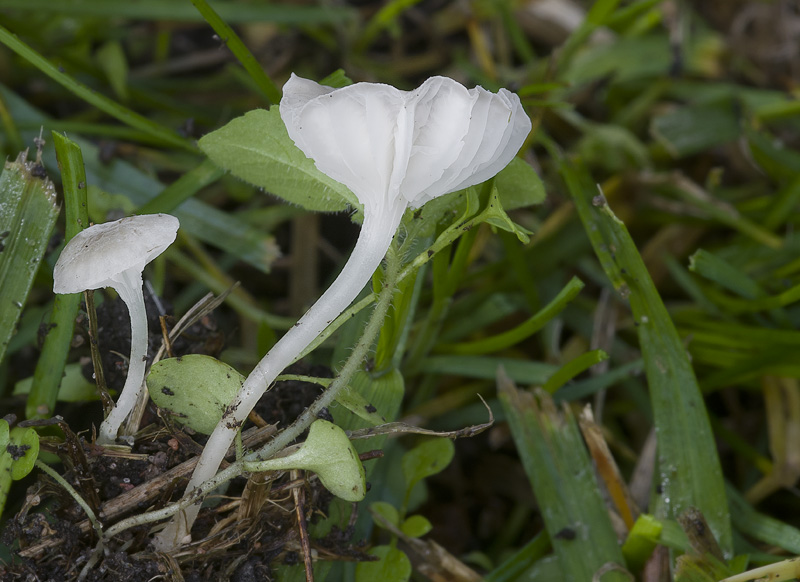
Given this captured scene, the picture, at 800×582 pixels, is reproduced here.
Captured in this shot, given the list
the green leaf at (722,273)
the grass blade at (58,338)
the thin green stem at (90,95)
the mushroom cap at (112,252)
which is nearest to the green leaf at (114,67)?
the thin green stem at (90,95)

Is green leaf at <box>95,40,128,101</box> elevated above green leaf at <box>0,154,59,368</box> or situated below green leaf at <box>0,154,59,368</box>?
above

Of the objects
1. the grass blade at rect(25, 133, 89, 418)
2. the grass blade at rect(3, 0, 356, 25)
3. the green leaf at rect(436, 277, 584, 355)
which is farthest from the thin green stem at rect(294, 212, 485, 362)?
the grass blade at rect(3, 0, 356, 25)

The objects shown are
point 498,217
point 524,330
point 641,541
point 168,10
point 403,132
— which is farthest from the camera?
point 168,10

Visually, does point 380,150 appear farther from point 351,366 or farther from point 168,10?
point 168,10

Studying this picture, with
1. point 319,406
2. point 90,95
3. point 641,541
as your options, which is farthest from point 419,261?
point 90,95

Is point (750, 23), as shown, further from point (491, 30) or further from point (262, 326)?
point (262, 326)

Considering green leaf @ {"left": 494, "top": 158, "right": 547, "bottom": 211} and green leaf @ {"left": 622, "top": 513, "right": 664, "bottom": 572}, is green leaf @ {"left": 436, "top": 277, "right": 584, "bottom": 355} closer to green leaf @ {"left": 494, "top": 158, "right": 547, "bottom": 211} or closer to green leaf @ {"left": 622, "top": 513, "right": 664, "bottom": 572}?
green leaf @ {"left": 494, "top": 158, "right": 547, "bottom": 211}
